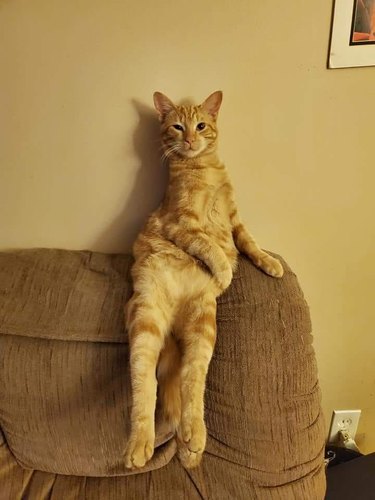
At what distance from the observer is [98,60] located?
124 cm

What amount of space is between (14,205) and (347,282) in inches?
51.8

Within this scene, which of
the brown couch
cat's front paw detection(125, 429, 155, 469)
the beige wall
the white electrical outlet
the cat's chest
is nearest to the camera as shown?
cat's front paw detection(125, 429, 155, 469)

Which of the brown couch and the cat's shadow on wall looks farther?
the cat's shadow on wall

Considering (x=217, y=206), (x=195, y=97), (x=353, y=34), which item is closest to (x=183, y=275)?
(x=217, y=206)

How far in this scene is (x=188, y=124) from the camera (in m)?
1.23

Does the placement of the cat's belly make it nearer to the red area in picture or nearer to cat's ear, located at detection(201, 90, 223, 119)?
cat's ear, located at detection(201, 90, 223, 119)

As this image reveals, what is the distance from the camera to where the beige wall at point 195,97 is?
3.92 ft

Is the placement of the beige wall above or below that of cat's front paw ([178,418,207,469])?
above

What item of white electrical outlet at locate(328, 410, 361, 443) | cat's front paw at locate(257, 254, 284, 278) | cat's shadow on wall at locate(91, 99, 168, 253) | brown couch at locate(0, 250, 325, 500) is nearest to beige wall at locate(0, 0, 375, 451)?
cat's shadow on wall at locate(91, 99, 168, 253)

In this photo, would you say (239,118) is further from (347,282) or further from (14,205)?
(14,205)

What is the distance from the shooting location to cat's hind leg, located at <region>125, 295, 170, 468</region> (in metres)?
1.00

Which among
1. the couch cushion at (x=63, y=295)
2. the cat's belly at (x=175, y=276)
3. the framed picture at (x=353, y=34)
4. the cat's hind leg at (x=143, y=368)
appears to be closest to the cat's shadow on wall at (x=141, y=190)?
the couch cushion at (x=63, y=295)

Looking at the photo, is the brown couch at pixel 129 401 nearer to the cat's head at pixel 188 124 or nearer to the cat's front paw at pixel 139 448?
the cat's front paw at pixel 139 448

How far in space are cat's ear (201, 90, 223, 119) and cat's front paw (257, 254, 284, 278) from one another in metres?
0.50
